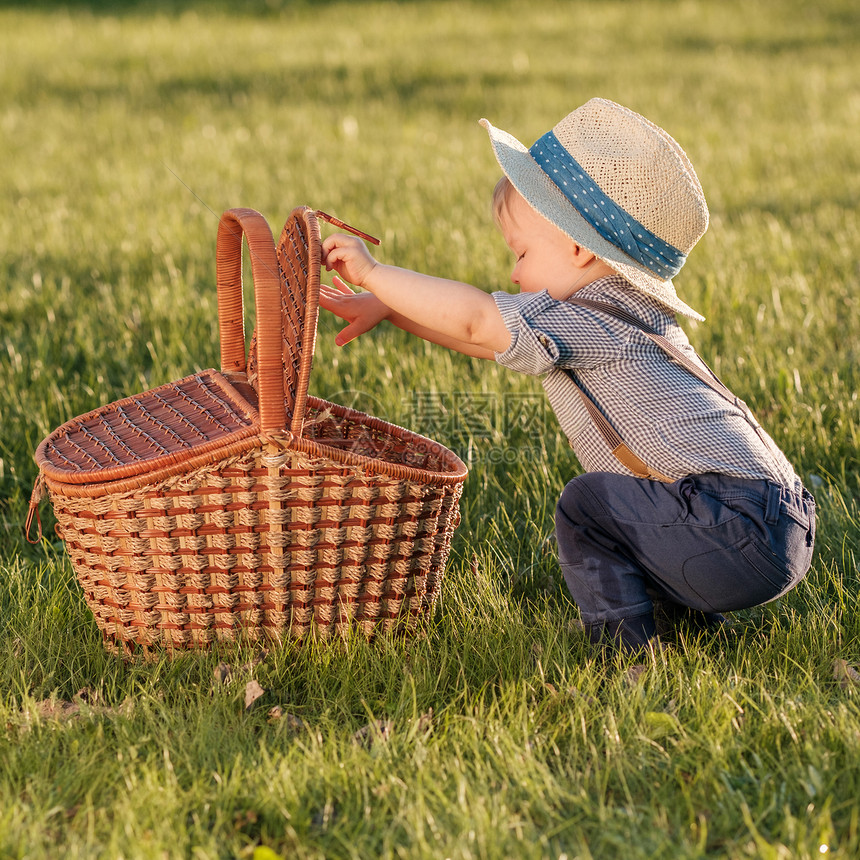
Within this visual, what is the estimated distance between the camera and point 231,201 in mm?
6309

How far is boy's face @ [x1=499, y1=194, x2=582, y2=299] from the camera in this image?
2.37 meters

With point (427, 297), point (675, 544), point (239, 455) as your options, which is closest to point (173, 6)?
point (427, 297)

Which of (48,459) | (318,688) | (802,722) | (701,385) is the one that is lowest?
(318,688)

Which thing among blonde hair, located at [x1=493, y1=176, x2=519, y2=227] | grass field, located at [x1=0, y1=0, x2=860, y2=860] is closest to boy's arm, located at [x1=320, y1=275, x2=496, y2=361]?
blonde hair, located at [x1=493, y1=176, x2=519, y2=227]

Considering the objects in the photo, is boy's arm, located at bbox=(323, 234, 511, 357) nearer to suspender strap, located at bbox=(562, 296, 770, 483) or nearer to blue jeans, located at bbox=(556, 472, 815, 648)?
suspender strap, located at bbox=(562, 296, 770, 483)

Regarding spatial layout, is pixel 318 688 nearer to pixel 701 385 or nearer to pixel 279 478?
pixel 279 478

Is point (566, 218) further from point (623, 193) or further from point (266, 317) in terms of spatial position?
point (266, 317)

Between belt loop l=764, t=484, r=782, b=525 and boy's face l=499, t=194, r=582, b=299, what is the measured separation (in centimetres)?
65

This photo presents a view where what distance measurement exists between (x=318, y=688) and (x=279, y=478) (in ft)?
1.61

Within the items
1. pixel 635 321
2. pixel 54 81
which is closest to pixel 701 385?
pixel 635 321

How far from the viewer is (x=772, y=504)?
221cm

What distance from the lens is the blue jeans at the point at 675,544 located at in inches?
86.9

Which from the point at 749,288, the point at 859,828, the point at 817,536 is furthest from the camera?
the point at 749,288

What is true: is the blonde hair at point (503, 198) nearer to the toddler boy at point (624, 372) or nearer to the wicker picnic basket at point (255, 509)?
the toddler boy at point (624, 372)
